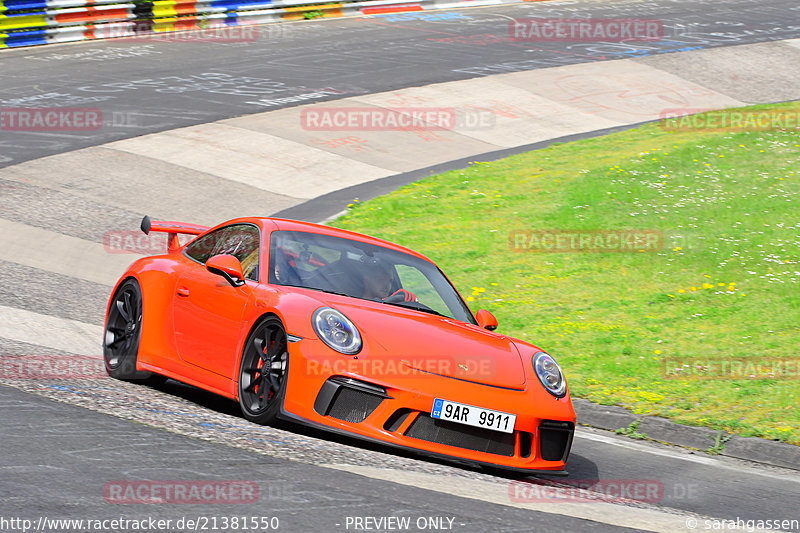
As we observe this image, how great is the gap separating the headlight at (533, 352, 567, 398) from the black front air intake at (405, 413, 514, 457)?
0.54 meters

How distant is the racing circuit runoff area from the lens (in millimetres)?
4582

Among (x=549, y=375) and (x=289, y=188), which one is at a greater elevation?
(x=549, y=375)

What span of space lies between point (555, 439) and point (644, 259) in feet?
20.0

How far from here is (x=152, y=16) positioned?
989 inches

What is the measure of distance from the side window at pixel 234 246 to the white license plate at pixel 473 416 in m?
1.62

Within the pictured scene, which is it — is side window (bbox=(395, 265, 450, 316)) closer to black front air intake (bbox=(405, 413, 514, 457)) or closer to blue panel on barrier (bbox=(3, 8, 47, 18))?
black front air intake (bbox=(405, 413, 514, 457))

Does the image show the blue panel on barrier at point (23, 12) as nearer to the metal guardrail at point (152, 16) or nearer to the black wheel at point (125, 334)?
the metal guardrail at point (152, 16)

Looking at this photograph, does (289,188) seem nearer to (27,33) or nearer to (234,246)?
(234,246)

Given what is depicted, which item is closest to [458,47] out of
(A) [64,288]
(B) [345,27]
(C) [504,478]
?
(B) [345,27]

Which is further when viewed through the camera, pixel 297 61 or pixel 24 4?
pixel 297 61

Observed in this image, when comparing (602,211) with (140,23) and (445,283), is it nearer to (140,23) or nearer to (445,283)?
(445,283)

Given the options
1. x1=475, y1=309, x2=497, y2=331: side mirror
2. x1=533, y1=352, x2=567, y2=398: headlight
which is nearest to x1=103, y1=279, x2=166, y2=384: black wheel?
x1=475, y1=309, x2=497, y2=331: side mirror

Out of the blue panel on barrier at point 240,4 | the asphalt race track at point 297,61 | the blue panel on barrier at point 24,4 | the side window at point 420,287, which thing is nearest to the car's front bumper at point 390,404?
the side window at point 420,287

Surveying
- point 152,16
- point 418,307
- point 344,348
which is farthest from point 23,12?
point 344,348
